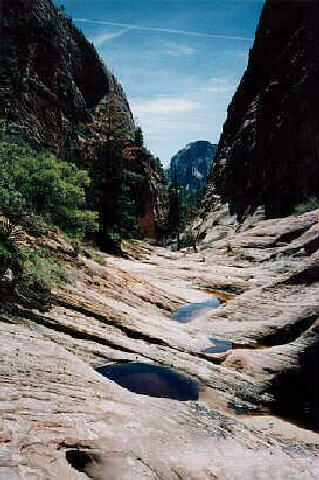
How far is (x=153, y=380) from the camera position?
36.2ft

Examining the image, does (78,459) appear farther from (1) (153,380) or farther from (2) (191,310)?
(2) (191,310)

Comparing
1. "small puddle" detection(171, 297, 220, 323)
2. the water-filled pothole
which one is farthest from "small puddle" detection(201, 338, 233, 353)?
"small puddle" detection(171, 297, 220, 323)

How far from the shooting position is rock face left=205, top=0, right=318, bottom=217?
4697cm

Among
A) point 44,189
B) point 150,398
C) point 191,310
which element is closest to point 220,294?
point 191,310

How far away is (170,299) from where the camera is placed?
19.2 metres

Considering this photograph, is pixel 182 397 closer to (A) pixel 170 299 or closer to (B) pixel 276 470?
(B) pixel 276 470

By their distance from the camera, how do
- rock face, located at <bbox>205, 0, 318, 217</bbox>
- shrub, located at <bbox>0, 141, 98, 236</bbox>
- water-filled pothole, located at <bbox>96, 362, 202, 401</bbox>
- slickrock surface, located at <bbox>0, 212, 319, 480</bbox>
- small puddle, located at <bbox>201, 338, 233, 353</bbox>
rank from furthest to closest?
rock face, located at <bbox>205, 0, 318, 217</bbox>
shrub, located at <bbox>0, 141, 98, 236</bbox>
small puddle, located at <bbox>201, 338, 233, 353</bbox>
water-filled pothole, located at <bbox>96, 362, 202, 401</bbox>
slickrock surface, located at <bbox>0, 212, 319, 480</bbox>

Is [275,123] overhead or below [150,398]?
overhead

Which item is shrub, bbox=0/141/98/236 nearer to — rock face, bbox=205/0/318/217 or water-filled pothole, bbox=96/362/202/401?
water-filled pothole, bbox=96/362/202/401

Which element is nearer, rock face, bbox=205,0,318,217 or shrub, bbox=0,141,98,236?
shrub, bbox=0,141,98,236

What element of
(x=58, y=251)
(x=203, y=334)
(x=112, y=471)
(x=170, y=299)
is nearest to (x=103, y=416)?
(x=112, y=471)

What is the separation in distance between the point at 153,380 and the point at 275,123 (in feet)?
159

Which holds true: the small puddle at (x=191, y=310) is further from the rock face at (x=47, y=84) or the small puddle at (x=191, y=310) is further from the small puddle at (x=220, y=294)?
the rock face at (x=47, y=84)

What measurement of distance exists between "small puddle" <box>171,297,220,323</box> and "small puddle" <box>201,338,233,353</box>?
2.61 metres
